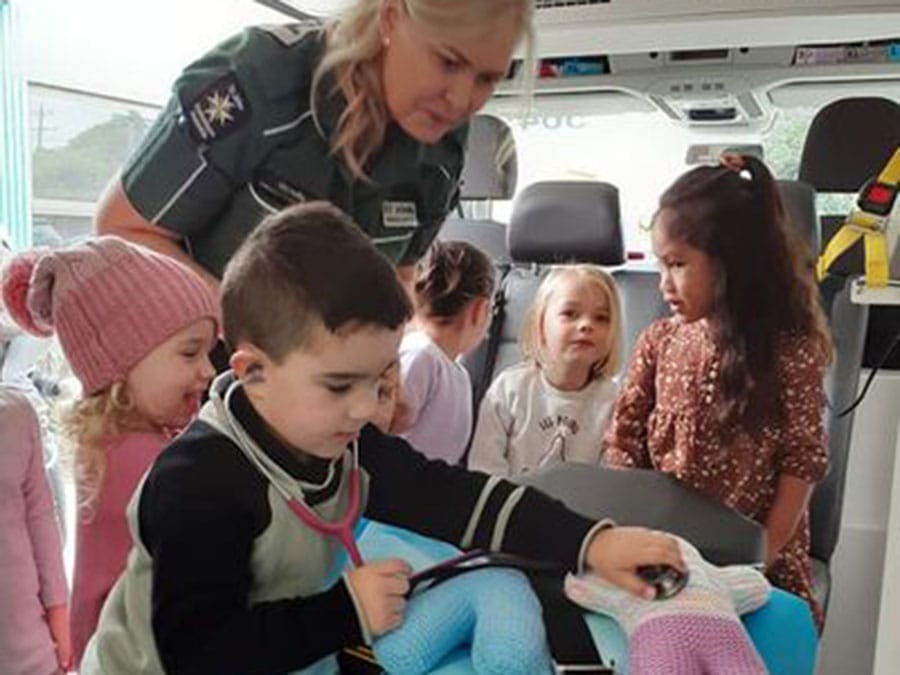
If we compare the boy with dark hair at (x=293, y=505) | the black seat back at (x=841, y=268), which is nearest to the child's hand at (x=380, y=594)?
the boy with dark hair at (x=293, y=505)

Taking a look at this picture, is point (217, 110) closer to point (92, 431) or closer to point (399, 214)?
point (399, 214)

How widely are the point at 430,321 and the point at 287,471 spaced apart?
4.45 feet

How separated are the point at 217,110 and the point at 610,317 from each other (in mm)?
1370

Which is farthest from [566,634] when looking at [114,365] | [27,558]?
[27,558]

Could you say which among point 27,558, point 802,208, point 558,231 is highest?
point 802,208

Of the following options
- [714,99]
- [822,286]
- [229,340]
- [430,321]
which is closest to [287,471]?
[229,340]

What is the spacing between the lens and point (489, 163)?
9.29 ft

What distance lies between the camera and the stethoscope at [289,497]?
82cm

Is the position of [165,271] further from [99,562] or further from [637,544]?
[637,544]

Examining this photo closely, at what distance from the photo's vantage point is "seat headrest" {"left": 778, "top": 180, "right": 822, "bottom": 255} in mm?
2062

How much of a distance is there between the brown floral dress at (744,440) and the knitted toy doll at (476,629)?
97 centimetres

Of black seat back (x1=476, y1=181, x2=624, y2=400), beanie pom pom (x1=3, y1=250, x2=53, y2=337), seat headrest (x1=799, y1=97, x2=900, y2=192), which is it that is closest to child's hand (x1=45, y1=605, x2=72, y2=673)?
beanie pom pom (x1=3, y1=250, x2=53, y2=337)

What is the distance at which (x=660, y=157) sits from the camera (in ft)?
11.1

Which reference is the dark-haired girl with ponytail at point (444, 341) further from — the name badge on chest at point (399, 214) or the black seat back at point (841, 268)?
the black seat back at point (841, 268)
